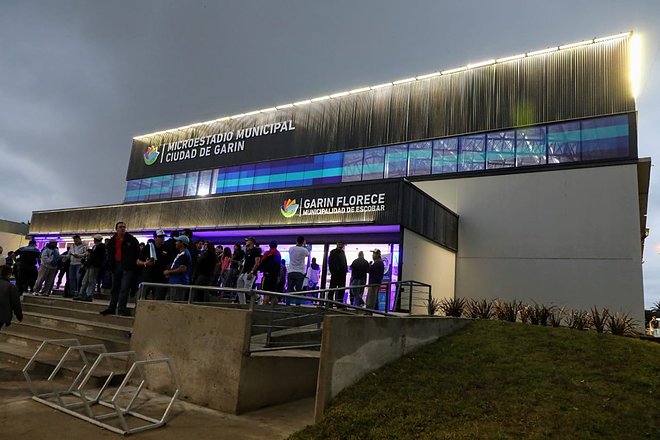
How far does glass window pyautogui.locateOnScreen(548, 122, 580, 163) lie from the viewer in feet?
56.0

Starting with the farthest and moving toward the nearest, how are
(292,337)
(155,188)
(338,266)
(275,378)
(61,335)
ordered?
(155,188) → (338,266) → (61,335) → (292,337) → (275,378)

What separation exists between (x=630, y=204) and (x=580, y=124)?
3.59m

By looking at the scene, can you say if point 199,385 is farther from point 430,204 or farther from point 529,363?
point 430,204

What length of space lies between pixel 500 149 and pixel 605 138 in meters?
3.74

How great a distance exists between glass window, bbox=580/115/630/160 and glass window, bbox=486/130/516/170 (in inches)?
101

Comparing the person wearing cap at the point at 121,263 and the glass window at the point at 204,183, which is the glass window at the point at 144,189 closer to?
the glass window at the point at 204,183

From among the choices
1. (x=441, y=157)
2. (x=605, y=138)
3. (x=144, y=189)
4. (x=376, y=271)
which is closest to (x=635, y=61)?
(x=605, y=138)

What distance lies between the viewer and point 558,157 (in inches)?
683

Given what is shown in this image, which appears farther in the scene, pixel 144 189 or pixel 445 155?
pixel 144 189

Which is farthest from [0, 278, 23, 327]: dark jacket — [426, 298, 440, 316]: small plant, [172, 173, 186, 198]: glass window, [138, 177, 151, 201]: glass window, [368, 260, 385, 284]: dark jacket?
[138, 177, 151, 201]: glass window

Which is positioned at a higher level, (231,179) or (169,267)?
(231,179)

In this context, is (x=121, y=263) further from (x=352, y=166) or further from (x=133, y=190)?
(x=133, y=190)

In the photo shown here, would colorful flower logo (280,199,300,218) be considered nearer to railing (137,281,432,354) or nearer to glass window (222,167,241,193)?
railing (137,281,432,354)

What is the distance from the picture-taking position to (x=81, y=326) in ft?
30.3
